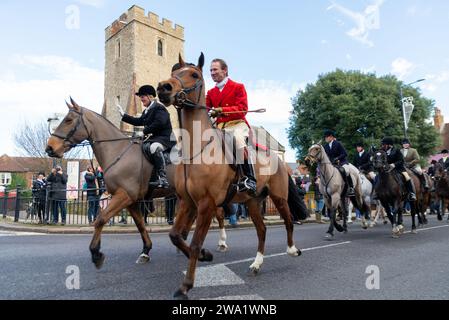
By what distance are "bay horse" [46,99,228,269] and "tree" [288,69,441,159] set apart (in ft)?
103

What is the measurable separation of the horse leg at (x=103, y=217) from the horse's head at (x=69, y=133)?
53.5 inches

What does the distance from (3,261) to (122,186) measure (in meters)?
2.50

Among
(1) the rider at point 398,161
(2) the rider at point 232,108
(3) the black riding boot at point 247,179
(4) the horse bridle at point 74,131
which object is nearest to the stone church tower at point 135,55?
(1) the rider at point 398,161


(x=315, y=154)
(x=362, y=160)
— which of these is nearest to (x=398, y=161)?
(x=362, y=160)

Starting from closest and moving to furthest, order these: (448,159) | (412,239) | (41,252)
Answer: (41,252)
(412,239)
(448,159)

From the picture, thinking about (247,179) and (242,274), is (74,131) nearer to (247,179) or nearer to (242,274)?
(247,179)

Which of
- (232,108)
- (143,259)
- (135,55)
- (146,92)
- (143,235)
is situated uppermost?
(135,55)

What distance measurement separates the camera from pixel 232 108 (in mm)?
5230

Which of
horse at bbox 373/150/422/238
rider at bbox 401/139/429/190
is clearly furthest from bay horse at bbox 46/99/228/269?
rider at bbox 401/139/429/190

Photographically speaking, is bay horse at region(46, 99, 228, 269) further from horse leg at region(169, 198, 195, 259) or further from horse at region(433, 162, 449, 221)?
horse at region(433, 162, 449, 221)

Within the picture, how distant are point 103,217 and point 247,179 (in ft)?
7.86
